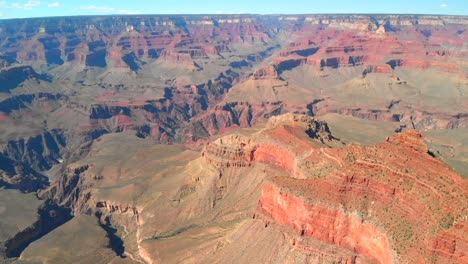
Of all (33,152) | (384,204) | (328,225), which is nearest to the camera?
(384,204)

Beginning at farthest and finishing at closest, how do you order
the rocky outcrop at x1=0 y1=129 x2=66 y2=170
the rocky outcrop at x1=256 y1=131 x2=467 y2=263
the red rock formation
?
the rocky outcrop at x1=0 y1=129 x2=66 y2=170, the red rock formation, the rocky outcrop at x1=256 y1=131 x2=467 y2=263

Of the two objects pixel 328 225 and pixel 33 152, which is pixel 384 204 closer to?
pixel 328 225

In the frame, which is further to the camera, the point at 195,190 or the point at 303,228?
the point at 195,190

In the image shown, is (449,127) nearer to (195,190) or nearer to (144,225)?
(195,190)

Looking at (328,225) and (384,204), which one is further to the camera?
(328,225)

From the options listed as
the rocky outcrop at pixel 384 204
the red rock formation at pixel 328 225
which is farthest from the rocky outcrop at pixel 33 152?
the rocky outcrop at pixel 384 204

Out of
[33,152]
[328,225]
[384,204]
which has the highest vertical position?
[384,204]

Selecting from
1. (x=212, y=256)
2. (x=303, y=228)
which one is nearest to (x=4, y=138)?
A: (x=212, y=256)

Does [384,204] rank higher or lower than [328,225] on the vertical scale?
higher

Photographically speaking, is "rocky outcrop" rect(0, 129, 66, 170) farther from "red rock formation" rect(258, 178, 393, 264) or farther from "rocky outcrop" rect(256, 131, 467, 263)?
"rocky outcrop" rect(256, 131, 467, 263)

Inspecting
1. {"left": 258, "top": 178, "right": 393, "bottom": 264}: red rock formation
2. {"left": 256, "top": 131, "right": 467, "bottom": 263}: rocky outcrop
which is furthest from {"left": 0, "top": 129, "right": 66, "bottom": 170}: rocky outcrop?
{"left": 256, "top": 131, "right": 467, "bottom": 263}: rocky outcrop

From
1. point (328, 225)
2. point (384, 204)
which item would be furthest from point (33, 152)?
point (384, 204)
